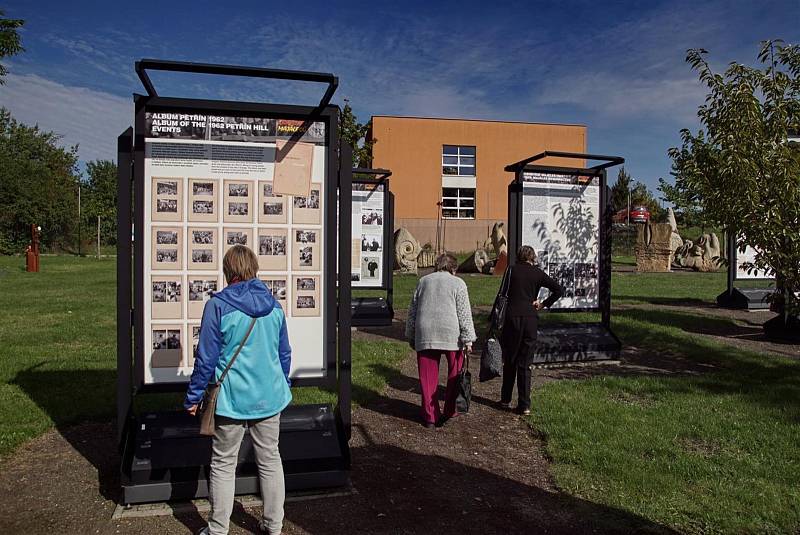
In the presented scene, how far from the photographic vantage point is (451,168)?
4709cm

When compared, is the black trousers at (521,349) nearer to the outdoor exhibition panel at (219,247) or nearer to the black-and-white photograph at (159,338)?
the outdoor exhibition panel at (219,247)

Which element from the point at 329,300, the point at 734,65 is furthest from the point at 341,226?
the point at 734,65

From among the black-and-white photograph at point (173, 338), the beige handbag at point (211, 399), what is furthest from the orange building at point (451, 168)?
the beige handbag at point (211, 399)

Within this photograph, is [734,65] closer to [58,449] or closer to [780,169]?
[780,169]

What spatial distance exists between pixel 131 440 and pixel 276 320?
1583mm

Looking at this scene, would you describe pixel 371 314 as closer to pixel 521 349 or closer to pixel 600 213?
pixel 600 213

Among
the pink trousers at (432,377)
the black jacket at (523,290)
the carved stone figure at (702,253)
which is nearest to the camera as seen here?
the pink trousers at (432,377)

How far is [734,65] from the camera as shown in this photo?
29.5ft

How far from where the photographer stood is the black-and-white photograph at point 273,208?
15.1 feet

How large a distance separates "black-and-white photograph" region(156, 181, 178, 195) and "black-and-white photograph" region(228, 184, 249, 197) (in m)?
0.36

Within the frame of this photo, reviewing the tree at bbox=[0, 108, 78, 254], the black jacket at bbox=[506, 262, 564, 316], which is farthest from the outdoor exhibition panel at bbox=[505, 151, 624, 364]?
the tree at bbox=[0, 108, 78, 254]

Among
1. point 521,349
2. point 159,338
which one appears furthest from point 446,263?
point 159,338

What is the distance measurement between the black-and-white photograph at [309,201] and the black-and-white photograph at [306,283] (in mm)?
524

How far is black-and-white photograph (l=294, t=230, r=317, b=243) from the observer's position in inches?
185
